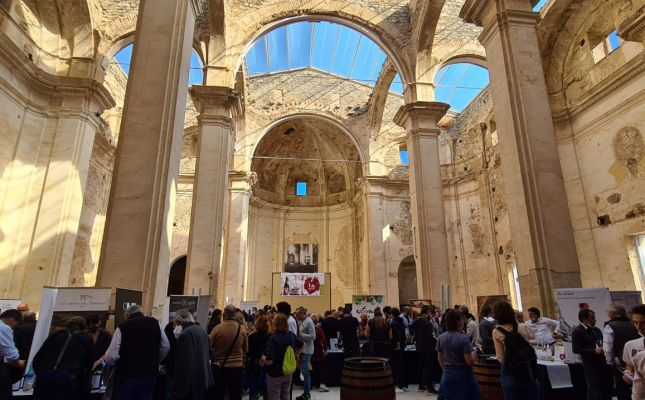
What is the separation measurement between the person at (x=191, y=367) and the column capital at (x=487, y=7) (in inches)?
272

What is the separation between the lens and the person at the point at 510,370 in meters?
3.09

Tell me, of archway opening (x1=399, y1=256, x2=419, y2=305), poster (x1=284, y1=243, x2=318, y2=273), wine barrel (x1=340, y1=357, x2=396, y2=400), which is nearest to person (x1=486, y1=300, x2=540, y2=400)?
wine barrel (x1=340, y1=357, x2=396, y2=400)

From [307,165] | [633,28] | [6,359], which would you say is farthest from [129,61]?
[633,28]

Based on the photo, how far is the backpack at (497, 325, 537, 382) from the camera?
122 inches

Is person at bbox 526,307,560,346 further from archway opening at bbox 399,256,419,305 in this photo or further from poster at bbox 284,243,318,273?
poster at bbox 284,243,318,273

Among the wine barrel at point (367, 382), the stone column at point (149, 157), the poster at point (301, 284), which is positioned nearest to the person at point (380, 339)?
the wine barrel at point (367, 382)

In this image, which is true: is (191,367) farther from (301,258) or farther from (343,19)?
(301,258)

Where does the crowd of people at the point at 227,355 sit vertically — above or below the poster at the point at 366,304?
below

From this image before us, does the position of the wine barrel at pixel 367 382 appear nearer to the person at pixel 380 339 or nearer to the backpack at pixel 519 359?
the backpack at pixel 519 359

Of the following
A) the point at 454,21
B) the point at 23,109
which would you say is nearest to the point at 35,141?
the point at 23,109

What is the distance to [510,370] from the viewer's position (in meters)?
3.13

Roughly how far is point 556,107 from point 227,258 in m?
13.2

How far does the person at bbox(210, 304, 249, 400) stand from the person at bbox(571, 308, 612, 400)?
379 cm

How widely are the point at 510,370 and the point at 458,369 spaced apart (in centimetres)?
61
